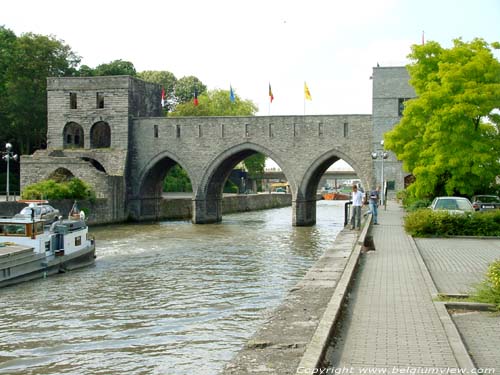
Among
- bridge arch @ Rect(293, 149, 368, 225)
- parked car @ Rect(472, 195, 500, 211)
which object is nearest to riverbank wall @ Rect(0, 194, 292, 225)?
bridge arch @ Rect(293, 149, 368, 225)

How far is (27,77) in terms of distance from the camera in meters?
49.3

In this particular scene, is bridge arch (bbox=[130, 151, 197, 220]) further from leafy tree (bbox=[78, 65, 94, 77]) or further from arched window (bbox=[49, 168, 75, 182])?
leafy tree (bbox=[78, 65, 94, 77])

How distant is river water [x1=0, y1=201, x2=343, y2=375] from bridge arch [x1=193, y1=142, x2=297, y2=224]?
12805 millimetres

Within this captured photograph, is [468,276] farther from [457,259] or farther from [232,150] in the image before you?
[232,150]

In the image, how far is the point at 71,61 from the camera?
5391 centimetres

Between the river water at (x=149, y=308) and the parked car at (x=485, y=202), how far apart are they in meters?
6.25

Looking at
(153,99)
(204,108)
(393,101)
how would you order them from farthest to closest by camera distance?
(204,108) → (153,99) → (393,101)

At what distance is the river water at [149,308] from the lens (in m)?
10.4

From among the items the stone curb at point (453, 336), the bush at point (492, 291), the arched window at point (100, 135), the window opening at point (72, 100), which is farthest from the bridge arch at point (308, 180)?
the bush at point (492, 291)

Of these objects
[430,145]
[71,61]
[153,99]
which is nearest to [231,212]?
[153,99]

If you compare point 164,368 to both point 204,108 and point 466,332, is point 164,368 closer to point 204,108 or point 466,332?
point 466,332

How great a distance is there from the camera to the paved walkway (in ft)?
21.6

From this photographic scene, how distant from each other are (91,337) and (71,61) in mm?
45288

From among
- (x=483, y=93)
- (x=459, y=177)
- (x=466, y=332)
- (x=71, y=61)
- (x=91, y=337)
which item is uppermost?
(x=71, y=61)
